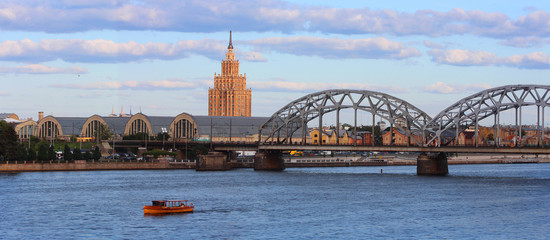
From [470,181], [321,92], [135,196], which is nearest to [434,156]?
[470,181]

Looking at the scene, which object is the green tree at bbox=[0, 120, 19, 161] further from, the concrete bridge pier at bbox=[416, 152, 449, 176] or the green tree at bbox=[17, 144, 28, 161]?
the concrete bridge pier at bbox=[416, 152, 449, 176]

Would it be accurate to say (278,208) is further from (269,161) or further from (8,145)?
(269,161)

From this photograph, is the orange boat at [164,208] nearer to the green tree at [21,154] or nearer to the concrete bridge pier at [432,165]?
the concrete bridge pier at [432,165]

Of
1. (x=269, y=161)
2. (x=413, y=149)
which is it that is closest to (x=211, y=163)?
(x=269, y=161)

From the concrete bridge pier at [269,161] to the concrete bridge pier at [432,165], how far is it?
1426 inches

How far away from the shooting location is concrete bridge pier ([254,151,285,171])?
182 m

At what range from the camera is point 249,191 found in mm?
117750

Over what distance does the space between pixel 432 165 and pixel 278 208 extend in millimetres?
68986

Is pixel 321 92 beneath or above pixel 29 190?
above

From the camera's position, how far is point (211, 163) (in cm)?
18075

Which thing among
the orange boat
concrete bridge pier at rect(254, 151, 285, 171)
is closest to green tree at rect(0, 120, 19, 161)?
concrete bridge pier at rect(254, 151, 285, 171)

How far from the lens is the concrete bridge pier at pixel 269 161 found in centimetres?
18250

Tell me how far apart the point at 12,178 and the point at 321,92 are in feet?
226

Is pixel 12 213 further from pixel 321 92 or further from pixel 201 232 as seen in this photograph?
pixel 321 92
